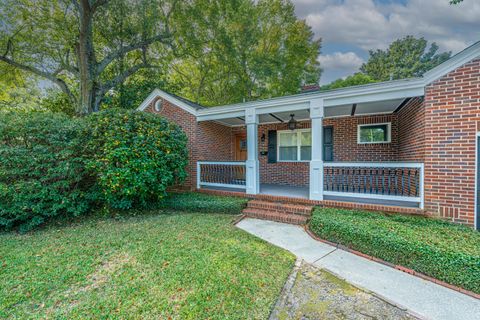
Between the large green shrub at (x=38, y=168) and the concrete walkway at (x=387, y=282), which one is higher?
the large green shrub at (x=38, y=168)

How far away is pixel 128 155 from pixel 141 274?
333 centimetres

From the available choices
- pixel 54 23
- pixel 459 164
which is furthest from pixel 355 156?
pixel 54 23

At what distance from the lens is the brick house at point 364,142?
423 centimetres

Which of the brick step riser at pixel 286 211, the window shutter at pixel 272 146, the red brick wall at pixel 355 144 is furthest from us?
the window shutter at pixel 272 146

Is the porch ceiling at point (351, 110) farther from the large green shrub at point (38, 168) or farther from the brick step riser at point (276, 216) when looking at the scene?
the large green shrub at point (38, 168)

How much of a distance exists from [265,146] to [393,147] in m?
4.57

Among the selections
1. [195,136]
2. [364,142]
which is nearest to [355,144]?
[364,142]

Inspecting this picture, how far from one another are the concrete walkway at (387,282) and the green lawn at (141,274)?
533mm

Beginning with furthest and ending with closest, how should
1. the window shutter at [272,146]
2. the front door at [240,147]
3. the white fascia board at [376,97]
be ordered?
the front door at [240,147] → the window shutter at [272,146] → the white fascia board at [376,97]

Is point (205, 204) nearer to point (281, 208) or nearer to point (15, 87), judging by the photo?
point (281, 208)

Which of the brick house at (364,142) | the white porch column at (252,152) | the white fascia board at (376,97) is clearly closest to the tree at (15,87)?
the brick house at (364,142)

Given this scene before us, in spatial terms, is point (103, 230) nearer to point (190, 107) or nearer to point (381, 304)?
point (190, 107)

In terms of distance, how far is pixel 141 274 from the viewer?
10.1 feet

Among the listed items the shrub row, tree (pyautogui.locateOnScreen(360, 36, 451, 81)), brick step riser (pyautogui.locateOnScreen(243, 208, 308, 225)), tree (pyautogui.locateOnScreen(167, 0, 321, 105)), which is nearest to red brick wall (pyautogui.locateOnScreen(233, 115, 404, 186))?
brick step riser (pyautogui.locateOnScreen(243, 208, 308, 225))
